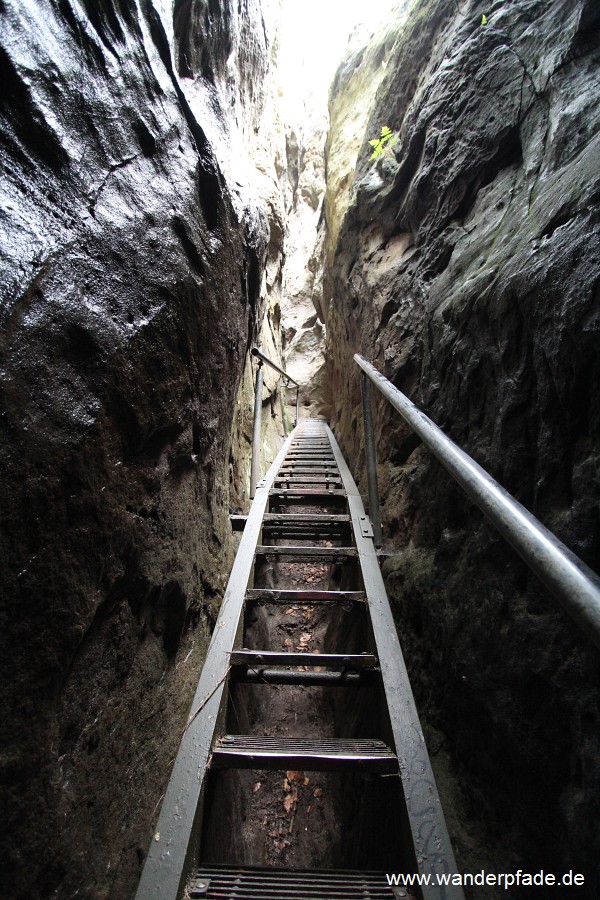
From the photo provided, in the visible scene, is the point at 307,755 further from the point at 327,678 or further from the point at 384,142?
the point at 384,142

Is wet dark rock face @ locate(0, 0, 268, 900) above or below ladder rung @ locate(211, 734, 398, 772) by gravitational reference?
above

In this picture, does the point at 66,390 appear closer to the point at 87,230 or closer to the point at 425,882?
the point at 87,230

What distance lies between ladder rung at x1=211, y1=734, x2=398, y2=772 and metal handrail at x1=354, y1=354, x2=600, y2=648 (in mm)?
1103

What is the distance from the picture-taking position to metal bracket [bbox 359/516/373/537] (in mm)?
2677

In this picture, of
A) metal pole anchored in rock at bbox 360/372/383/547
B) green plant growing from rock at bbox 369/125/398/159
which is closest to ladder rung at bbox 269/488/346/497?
metal pole anchored in rock at bbox 360/372/383/547

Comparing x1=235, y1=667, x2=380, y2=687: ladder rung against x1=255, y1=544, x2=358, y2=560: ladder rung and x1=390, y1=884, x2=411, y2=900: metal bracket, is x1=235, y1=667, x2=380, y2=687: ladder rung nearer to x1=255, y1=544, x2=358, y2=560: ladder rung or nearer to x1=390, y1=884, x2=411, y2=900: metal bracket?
x1=390, y1=884, x2=411, y2=900: metal bracket

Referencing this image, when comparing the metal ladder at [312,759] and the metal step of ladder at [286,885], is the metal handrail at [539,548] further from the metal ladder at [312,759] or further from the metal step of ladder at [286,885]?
the metal step of ladder at [286,885]

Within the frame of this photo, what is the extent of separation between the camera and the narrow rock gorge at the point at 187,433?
914 millimetres

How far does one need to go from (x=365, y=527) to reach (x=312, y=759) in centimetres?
153

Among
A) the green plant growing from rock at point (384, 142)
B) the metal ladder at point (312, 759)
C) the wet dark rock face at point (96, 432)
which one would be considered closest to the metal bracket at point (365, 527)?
the metal ladder at point (312, 759)

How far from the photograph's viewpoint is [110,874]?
1040mm

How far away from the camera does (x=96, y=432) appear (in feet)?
3.63

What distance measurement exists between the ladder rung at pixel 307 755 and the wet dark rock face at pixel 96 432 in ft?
0.76

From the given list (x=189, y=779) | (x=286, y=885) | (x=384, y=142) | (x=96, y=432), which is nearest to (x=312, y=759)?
(x=286, y=885)
